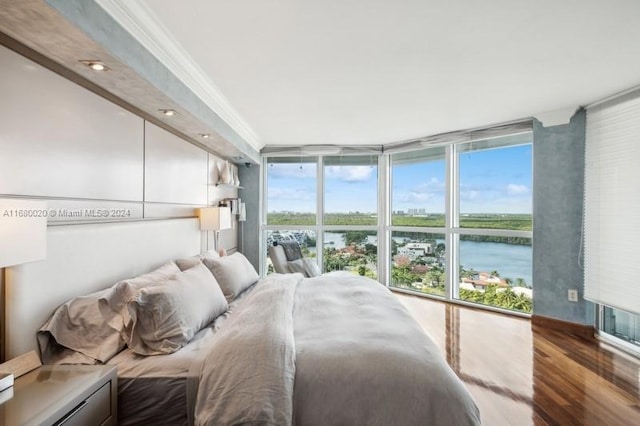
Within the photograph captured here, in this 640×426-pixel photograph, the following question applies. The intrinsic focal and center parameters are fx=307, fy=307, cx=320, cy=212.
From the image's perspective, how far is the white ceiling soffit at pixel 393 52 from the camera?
1738 millimetres

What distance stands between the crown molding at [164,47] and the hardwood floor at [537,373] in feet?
10.2

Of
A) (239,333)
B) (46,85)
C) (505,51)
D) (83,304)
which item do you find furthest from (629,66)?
(83,304)

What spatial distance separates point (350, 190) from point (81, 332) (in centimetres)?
426

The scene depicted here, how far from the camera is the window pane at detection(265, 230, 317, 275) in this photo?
530cm

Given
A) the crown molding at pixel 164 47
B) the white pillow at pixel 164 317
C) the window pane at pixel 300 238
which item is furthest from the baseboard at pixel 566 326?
the crown molding at pixel 164 47

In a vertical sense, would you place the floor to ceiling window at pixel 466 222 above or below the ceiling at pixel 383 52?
below

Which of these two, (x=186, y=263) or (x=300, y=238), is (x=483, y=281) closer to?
(x=300, y=238)

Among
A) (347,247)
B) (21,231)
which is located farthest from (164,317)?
(347,247)

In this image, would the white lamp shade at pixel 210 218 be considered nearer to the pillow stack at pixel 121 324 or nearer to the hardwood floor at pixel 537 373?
the pillow stack at pixel 121 324

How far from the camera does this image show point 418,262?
16.3ft

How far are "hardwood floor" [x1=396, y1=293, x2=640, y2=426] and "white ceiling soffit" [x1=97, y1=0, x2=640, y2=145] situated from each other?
245 cm

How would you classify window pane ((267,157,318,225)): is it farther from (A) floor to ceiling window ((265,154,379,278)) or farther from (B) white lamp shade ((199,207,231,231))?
(B) white lamp shade ((199,207,231,231))

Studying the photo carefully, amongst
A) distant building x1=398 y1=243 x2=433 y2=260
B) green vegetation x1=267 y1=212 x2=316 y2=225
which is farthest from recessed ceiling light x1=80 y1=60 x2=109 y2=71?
distant building x1=398 y1=243 x2=433 y2=260

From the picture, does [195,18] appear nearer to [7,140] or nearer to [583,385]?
[7,140]
